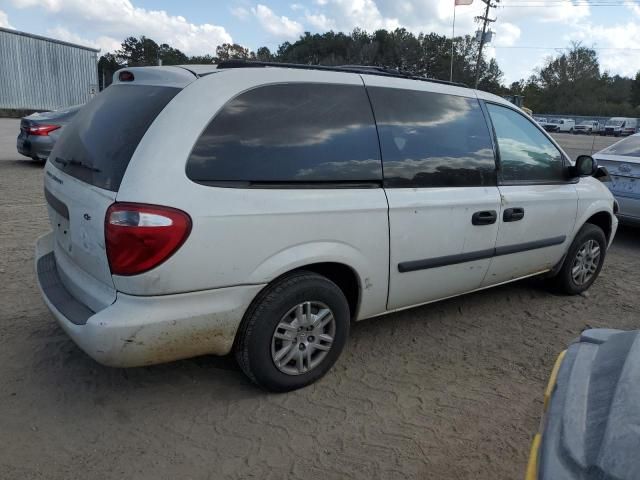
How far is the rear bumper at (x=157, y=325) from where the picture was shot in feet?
7.88

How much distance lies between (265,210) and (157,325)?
2.48 feet

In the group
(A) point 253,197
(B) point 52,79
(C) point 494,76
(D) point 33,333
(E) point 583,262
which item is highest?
(C) point 494,76

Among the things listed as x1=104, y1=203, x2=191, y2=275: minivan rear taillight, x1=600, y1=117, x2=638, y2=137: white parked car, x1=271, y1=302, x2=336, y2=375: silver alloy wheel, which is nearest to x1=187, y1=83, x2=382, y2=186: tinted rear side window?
x1=104, y1=203, x2=191, y2=275: minivan rear taillight

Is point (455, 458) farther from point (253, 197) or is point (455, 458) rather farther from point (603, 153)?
point (603, 153)

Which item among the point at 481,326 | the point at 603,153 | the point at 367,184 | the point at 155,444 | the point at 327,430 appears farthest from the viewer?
the point at 603,153

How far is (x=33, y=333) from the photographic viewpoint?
3.54m

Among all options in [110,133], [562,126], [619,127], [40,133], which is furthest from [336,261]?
[562,126]

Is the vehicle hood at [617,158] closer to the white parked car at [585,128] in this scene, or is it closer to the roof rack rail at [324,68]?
the roof rack rail at [324,68]

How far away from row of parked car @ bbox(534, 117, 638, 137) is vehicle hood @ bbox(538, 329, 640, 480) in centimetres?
5073

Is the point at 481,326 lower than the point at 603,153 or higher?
lower

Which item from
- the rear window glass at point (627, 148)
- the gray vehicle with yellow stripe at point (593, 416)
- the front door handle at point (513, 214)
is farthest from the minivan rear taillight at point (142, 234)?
the rear window glass at point (627, 148)

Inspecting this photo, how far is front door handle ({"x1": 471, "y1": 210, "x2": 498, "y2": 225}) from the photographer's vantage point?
3.52 metres

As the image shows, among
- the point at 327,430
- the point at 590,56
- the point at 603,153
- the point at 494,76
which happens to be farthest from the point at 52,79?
the point at 590,56

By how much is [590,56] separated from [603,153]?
86763 millimetres
